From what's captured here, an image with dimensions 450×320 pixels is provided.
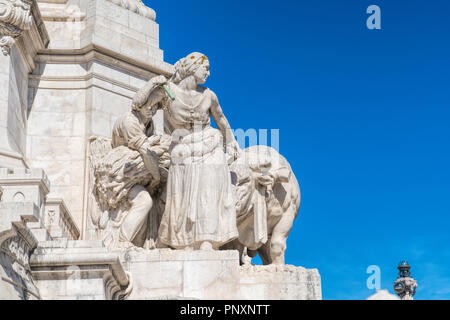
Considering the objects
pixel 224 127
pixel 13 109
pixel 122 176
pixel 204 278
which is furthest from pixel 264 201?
pixel 13 109

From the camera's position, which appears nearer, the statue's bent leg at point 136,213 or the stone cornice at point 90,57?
the statue's bent leg at point 136,213

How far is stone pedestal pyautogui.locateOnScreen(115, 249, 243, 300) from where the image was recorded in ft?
37.8

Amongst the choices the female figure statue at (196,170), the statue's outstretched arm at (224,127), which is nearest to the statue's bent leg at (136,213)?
the female figure statue at (196,170)

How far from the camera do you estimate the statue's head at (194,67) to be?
13.1m

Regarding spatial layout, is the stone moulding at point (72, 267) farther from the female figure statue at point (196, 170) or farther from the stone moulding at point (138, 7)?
the stone moulding at point (138, 7)

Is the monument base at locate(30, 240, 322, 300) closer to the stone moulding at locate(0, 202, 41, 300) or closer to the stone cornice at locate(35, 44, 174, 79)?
the stone moulding at locate(0, 202, 41, 300)

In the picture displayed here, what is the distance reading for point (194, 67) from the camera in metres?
13.0

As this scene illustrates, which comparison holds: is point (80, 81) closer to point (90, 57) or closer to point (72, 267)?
point (90, 57)

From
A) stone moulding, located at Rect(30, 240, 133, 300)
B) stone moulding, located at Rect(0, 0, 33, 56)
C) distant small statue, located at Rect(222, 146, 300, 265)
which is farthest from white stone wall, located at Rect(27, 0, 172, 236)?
stone moulding, located at Rect(30, 240, 133, 300)

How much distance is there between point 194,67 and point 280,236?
313 centimetres

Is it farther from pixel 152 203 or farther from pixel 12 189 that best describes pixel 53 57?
pixel 12 189

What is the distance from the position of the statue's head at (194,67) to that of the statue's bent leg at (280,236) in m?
2.66

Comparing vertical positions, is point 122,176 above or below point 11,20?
below

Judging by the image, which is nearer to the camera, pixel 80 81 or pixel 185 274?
pixel 185 274
